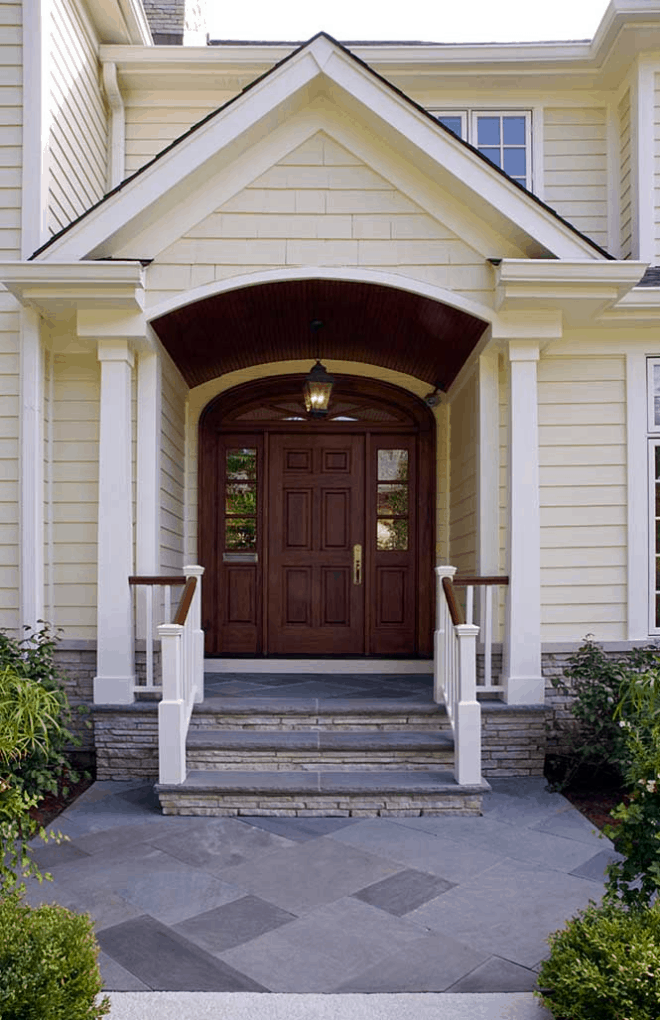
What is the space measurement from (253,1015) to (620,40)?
699 centimetres

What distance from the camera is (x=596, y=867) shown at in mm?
3869

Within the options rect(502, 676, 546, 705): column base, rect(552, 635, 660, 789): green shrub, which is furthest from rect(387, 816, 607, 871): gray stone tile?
rect(502, 676, 546, 705): column base

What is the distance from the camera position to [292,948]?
3.03m

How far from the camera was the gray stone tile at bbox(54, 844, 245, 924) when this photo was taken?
134 inches

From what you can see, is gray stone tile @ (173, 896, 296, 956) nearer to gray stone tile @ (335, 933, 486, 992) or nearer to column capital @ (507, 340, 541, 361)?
gray stone tile @ (335, 933, 486, 992)

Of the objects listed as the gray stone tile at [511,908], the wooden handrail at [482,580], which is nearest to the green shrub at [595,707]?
the wooden handrail at [482,580]

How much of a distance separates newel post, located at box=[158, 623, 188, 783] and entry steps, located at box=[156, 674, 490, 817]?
105mm

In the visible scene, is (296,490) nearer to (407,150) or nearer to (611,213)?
(407,150)

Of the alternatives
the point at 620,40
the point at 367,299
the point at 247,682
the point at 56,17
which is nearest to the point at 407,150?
the point at 367,299

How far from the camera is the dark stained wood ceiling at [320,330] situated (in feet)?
18.2

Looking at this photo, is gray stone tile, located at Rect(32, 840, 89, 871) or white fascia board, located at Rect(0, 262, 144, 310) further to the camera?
white fascia board, located at Rect(0, 262, 144, 310)

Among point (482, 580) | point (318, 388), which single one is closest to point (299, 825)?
point (482, 580)

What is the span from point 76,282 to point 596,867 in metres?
4.44

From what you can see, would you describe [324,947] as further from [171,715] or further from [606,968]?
[171,715]
